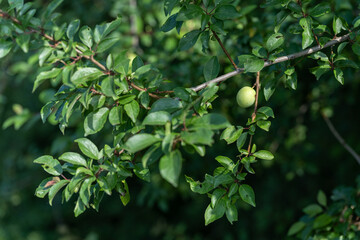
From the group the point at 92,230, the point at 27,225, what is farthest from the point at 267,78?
the point at 27,225

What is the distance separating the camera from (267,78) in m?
1.19

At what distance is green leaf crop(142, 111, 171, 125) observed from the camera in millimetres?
828

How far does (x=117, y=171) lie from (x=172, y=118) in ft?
0.67

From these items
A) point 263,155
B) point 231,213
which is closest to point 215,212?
point 231,213

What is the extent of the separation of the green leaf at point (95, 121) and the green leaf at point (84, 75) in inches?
3.6

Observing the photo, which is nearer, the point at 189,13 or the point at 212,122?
the point at 212,122

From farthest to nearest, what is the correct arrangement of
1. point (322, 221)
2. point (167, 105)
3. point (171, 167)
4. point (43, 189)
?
point (322, 221), point (43, 189), point (167, 105), point (171, 167)

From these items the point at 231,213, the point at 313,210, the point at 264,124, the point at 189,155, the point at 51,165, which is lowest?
the point at 189,155

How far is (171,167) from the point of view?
2.44 feet

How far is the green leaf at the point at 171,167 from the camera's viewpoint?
2.40 ft

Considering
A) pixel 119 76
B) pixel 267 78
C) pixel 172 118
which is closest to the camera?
pixel 172 118

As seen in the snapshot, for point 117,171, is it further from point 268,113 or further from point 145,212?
point 145,212

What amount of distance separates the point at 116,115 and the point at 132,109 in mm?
42

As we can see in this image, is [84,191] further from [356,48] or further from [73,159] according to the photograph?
[356,48]
